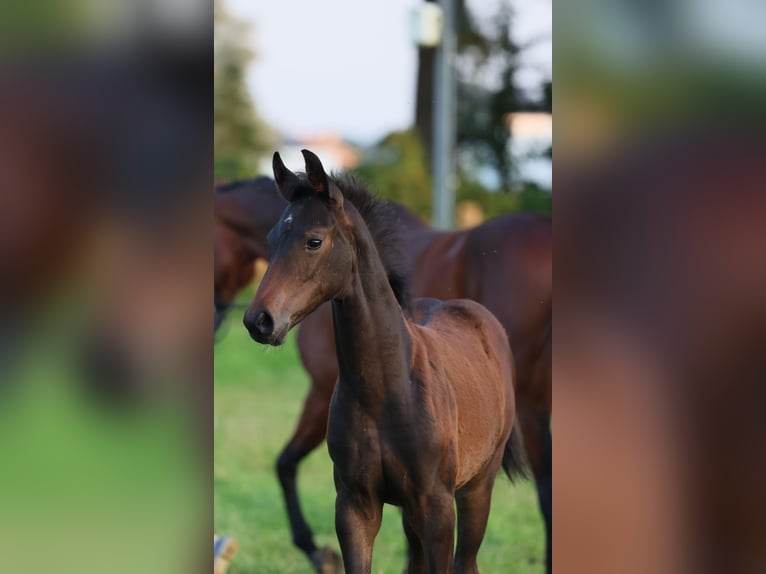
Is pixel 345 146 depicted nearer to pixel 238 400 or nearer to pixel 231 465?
pixel 238 400

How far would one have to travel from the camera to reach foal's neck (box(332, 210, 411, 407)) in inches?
86.0

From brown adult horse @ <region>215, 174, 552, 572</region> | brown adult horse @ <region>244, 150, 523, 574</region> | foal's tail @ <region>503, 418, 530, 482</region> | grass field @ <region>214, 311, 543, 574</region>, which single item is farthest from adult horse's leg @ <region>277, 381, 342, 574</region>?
brown adult horse @ <region>244, 150, 523, 574</region>

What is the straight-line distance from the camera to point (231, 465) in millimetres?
6430

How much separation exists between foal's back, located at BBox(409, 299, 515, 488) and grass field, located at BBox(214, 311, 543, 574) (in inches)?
16.2

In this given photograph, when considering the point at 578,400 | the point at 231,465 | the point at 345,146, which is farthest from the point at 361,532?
the point at 345,146

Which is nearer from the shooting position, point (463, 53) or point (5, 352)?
point (5, 352)

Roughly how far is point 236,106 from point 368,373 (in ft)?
39.5

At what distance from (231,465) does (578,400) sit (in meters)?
4.98

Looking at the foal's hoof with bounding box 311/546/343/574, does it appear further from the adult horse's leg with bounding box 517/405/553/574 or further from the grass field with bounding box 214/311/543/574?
the adult horse's leg with bounding box 517/405/553/574

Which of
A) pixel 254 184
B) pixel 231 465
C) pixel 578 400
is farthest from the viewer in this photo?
pixel 231 465

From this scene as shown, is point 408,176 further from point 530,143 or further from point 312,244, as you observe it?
point 312,244

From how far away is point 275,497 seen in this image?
5.80 m

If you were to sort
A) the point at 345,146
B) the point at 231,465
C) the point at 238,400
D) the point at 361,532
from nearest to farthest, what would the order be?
1. the point at 361,532
2. the point at 231,465
3. the point at 238,400
4. the point at 345,146

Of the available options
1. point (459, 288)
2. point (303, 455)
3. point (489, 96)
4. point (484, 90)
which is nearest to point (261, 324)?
point (459, 288)
